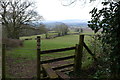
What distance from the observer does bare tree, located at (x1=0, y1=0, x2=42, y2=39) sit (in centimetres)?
1527

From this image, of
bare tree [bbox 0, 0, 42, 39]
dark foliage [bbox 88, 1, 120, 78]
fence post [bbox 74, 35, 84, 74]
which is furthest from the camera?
bare tree [bbox 0, 0, 42, 39]

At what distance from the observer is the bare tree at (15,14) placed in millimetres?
15266

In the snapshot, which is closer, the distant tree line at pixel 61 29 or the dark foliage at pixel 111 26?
the dark foliage at pixel 111 26

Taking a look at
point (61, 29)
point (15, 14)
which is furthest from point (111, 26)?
point (15, 14)

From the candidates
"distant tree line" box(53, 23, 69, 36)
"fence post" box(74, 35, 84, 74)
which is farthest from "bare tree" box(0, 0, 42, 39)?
"fence post" box(74, 35, 84, 74)

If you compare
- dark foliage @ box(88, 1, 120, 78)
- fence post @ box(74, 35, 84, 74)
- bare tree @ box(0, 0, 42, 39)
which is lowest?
fence post @ box(74, 35, 84, 74)

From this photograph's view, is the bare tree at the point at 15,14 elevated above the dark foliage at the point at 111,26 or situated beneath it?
elevated above

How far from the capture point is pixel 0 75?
3930 millimetres

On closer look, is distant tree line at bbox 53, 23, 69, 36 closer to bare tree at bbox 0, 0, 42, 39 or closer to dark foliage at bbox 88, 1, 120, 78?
bare tree at bbox 0, 0, 42, 39

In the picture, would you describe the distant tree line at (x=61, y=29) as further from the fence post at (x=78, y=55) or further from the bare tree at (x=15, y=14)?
the fence post at (x=78, y=55)

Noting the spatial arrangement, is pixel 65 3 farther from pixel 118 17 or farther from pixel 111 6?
pixel 118 17

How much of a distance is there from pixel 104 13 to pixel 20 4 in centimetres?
1573

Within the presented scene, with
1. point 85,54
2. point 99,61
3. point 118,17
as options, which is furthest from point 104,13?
point 85,54

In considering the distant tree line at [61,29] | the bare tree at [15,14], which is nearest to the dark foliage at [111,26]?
the distant tree line at [61,29]
